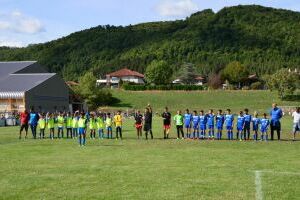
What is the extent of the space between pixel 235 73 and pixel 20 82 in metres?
76.0

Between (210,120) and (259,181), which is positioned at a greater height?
(210,120)

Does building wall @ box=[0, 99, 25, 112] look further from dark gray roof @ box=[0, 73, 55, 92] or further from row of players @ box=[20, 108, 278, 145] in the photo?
row of players @ box=[20, 108, 278, 145]

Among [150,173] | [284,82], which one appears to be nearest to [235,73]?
[284,82]

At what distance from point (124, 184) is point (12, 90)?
182ft

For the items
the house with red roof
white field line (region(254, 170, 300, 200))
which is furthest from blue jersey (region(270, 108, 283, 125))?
the house with red roof

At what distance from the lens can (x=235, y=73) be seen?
13288cm

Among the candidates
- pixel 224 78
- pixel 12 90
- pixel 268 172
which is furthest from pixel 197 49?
pixel 268 172

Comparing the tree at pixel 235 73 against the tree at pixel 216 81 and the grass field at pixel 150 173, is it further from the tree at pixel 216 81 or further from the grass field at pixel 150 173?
the grass field at pixel 150 173

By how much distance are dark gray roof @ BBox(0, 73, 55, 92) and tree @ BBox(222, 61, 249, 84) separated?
233 ft

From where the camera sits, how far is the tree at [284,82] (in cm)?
8738

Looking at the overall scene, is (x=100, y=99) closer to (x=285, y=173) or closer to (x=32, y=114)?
(x=32, y=114)

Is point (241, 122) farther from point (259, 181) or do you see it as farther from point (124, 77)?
point (124, 77)

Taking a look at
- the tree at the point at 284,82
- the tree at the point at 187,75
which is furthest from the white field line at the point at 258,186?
the tree at the point at 187,75

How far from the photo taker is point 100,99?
8862 cm
